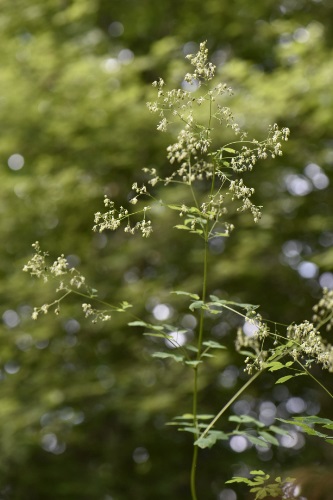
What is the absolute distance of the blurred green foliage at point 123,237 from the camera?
643 cm

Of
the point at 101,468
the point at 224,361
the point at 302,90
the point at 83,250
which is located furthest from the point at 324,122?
the point at 101,468

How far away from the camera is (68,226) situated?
6.97 meters

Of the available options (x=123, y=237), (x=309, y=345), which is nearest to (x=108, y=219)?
(x=309, y=345)

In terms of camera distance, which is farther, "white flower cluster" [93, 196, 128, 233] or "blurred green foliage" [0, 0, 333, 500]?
"blurred green foliage" [0, 0, 333, 500]

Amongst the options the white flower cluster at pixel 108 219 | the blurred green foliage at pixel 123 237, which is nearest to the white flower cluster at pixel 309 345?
the white flower cluster at pixel 108 219

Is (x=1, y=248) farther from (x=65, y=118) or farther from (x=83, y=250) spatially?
(x=65, y=118)

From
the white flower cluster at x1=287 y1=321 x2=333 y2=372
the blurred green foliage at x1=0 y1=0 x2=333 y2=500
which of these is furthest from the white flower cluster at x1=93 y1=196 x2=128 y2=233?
the blurred green foliage at x1=0 y1=0 x2=333 y2=500

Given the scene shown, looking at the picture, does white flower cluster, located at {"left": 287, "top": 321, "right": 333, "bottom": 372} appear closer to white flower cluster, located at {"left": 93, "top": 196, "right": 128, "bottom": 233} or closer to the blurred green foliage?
white flower cluster, located at {"left": 93, "top": 196, "right": 128, "bottom": 233}

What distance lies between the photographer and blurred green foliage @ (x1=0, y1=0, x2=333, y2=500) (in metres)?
6.43

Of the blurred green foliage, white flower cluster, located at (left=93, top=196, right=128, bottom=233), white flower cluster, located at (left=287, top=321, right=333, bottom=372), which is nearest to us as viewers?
white flower cluster, located at (left=287, top=321, right=333, bottom=372)

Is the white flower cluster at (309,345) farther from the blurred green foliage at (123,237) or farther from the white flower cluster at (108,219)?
the blurred green foliage at (123,237)

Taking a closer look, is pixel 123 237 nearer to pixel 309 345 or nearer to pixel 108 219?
pixel 108 219

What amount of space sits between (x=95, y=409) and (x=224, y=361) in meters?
1.35

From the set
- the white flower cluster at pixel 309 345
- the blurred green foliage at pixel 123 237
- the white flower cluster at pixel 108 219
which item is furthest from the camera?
the blurred green foliage at pixel 123 237
